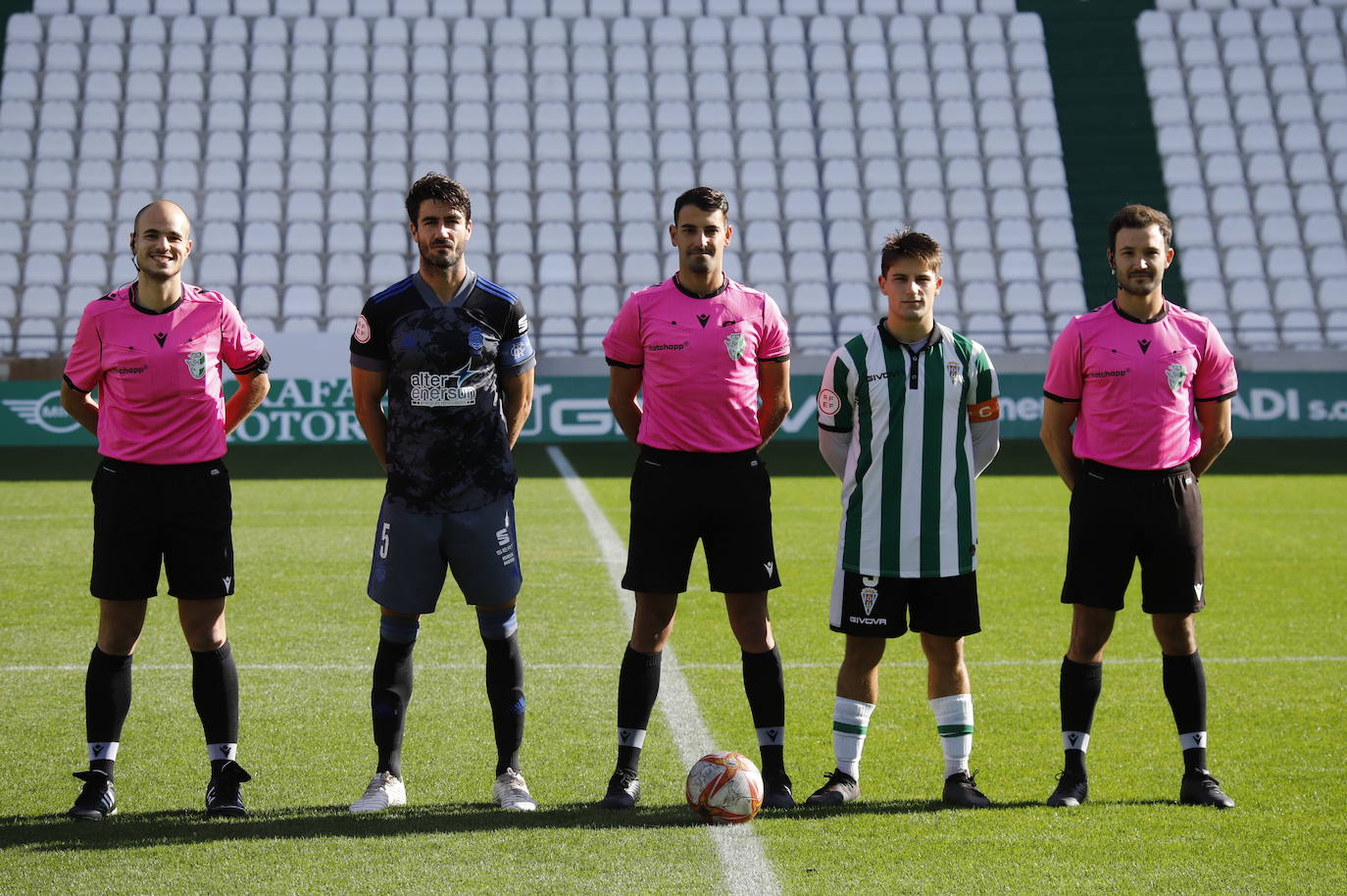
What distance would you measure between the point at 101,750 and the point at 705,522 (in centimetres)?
186

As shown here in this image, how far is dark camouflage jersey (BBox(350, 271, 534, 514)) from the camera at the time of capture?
4.30 meters

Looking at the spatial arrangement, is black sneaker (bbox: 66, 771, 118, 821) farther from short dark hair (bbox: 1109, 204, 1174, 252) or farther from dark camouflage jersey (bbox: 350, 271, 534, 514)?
short dark hair (bbox: 1109, 204, 1174, 252)

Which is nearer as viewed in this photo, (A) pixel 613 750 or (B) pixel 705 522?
(B) pixel 705 522

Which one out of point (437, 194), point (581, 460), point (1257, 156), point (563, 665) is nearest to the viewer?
point (437, 194)

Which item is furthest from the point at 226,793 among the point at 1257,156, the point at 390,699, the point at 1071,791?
the point at 1257,156

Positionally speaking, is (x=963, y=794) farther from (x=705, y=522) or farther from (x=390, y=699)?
(x=390, y=699)

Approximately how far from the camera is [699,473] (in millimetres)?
4434

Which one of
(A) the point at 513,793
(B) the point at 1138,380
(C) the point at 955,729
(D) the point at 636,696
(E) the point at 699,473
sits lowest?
(A) the point at 513,793

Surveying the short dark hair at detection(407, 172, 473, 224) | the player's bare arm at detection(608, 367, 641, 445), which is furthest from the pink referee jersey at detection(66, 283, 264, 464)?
the player's bare arm at detection(608, 367, 641, 445)

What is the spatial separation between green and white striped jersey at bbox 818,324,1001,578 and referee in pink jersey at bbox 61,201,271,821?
70.5 inches

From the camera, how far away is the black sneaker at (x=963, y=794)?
170 inches

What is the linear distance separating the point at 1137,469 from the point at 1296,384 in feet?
47.4

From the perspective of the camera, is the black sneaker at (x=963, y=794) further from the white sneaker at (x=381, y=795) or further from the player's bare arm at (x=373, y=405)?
the player's bare arm at (x=373, y=405)

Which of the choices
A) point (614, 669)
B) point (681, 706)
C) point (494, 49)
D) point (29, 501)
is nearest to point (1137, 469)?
point (681, 706)
